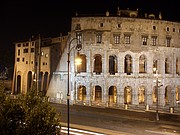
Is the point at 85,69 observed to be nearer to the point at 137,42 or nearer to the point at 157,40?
the point at 137,42

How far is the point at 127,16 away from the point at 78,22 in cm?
772

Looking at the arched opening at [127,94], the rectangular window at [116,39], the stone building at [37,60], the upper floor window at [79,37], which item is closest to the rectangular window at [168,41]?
the rectangular window at [116,39]

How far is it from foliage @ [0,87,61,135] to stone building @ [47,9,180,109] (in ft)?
91.4

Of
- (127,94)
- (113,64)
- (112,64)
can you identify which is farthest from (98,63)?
(127,94)

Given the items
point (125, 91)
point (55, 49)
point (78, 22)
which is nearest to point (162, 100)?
point (125, 91)

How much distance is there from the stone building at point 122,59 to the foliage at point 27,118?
2786 cm

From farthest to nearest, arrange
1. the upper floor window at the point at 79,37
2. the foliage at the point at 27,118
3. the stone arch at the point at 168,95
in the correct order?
1. the stone arch at the point at 168,95
2. the upper floor window at the point at 79,37
3. the foliage at the point at 27,118

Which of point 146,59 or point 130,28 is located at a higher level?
point 130,28

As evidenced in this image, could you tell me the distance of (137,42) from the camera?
4369cm

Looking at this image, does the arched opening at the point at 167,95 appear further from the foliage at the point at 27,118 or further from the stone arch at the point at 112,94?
the foliage at the point at 27,118

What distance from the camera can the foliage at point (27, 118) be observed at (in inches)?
497

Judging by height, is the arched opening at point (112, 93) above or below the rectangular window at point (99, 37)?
below

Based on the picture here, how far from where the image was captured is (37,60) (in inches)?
2208

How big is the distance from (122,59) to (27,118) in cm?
3160
